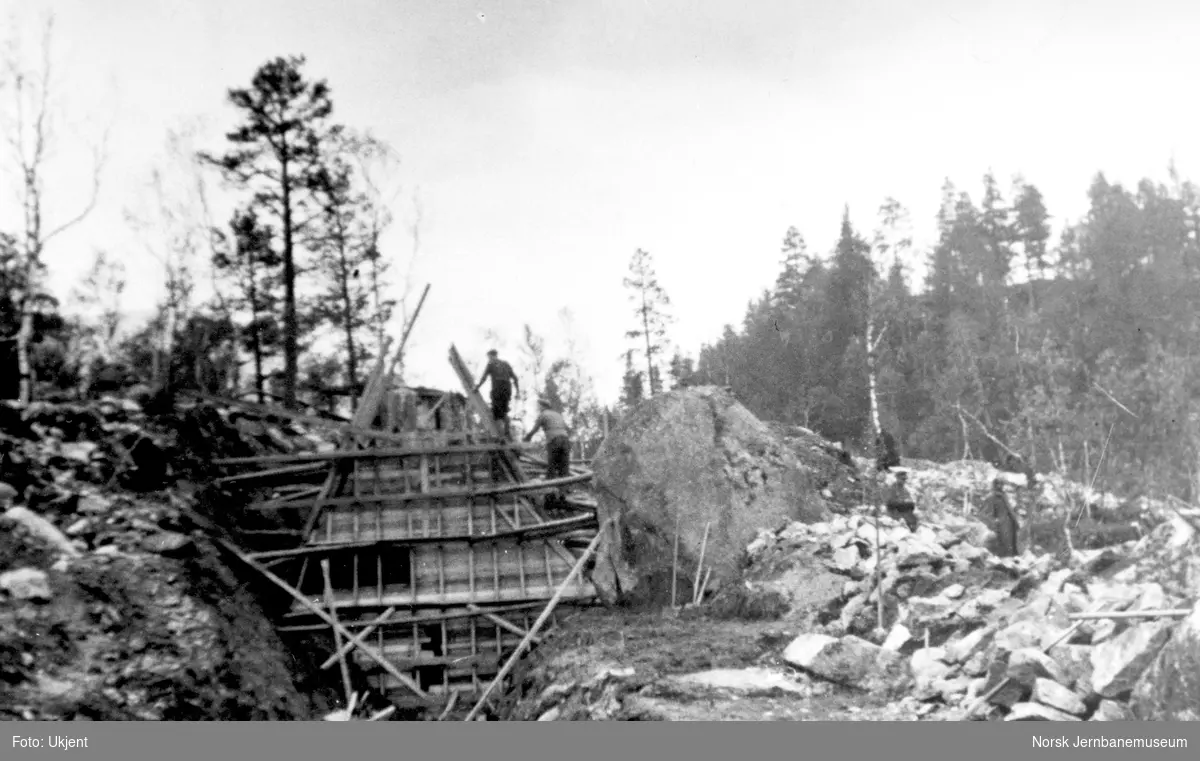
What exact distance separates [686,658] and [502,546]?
422cm

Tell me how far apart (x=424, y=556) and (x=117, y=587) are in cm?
342

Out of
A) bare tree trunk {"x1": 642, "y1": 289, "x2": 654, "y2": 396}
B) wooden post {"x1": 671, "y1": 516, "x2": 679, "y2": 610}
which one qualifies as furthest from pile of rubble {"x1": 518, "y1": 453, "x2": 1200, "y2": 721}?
bare tree trunk {"x1": 642, "y1": 289, "x2": 654, "y2": 396}

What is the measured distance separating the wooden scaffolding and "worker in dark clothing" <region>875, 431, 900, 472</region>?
5.58 m

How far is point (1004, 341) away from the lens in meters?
21.3

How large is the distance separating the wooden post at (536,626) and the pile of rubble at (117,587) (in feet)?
5.97

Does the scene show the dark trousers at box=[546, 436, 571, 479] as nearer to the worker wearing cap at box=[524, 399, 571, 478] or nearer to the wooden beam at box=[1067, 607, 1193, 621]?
the worker wearing cap at box=[524, 399, 571, 478]

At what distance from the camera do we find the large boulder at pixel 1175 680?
185 inches

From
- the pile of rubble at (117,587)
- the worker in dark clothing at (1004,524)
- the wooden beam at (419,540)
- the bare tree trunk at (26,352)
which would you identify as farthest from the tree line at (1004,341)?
the bare tree trunk at (26,352)

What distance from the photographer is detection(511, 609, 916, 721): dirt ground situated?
547 cm

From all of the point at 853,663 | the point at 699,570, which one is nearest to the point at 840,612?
the point at 853,663

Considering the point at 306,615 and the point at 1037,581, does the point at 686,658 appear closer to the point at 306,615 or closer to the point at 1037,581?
the point at 1037,581

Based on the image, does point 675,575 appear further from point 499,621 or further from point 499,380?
point 499,380

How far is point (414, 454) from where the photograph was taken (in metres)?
10.8

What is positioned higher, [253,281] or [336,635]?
Answer: [253,281]
